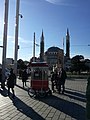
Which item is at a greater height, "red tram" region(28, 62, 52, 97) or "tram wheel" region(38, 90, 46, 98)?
"red tram" region(28, 62, 52, 97)

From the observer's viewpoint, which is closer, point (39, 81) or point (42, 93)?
point (42, 93)

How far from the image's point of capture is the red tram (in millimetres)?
19562

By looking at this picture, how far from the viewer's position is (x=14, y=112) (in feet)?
41.7

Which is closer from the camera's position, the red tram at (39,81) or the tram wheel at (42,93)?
the tram wheel at (42,93)

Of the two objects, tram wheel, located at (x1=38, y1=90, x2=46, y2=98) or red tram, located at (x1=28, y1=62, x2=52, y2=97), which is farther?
red tram, located at (x1=28, y1=62, x2=52, y2=97)

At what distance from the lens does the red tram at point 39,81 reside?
1956 cm

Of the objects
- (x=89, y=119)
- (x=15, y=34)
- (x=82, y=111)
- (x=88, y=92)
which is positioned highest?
(x=15, y=34)

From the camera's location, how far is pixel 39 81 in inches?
778

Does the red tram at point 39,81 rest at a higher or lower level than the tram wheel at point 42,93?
higher

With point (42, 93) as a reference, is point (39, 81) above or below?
above

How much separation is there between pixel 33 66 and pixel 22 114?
26.8 ft

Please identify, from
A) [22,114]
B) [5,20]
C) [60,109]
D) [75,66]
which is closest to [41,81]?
[60,109]

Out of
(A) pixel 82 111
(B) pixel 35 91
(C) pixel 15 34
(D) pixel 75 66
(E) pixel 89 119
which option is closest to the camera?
(E) pixel 89 119

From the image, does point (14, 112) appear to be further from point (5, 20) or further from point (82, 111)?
point (5, 20)
